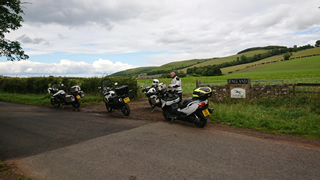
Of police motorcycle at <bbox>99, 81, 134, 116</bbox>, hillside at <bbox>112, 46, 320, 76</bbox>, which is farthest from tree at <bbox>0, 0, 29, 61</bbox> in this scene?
hillside at <bbox>112, 46, 320, 76</bbox>

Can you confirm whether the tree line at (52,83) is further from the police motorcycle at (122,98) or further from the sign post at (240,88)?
the sign post at (240,88)

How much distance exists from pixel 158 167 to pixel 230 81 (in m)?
8.85

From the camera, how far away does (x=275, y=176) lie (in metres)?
3.52

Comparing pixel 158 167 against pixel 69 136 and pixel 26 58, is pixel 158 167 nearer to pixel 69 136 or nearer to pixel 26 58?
pixel 69 136

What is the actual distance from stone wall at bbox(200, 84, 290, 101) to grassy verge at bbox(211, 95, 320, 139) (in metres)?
0.48

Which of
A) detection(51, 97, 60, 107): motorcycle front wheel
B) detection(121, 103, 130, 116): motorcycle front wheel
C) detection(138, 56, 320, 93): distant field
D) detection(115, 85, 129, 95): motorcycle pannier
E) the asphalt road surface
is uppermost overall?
detection(115, 85, 129, 95): motorcycle pannier

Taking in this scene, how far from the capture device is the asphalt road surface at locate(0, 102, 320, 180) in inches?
Result: 147

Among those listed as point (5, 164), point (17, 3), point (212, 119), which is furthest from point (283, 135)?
point (17, 3)

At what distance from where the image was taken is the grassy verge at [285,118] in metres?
6.36

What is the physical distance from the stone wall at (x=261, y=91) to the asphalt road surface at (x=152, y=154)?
5.69 meters

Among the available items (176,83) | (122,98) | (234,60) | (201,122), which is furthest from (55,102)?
(234,60)

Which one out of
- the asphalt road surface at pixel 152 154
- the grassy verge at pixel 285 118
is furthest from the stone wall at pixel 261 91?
the asphalt road surface at pixel 152 154

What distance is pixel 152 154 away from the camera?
4.61m

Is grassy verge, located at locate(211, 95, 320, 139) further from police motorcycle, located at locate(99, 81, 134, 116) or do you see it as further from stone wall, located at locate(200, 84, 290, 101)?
police motorcycle, located at locate(99, 81, 134, 116)
